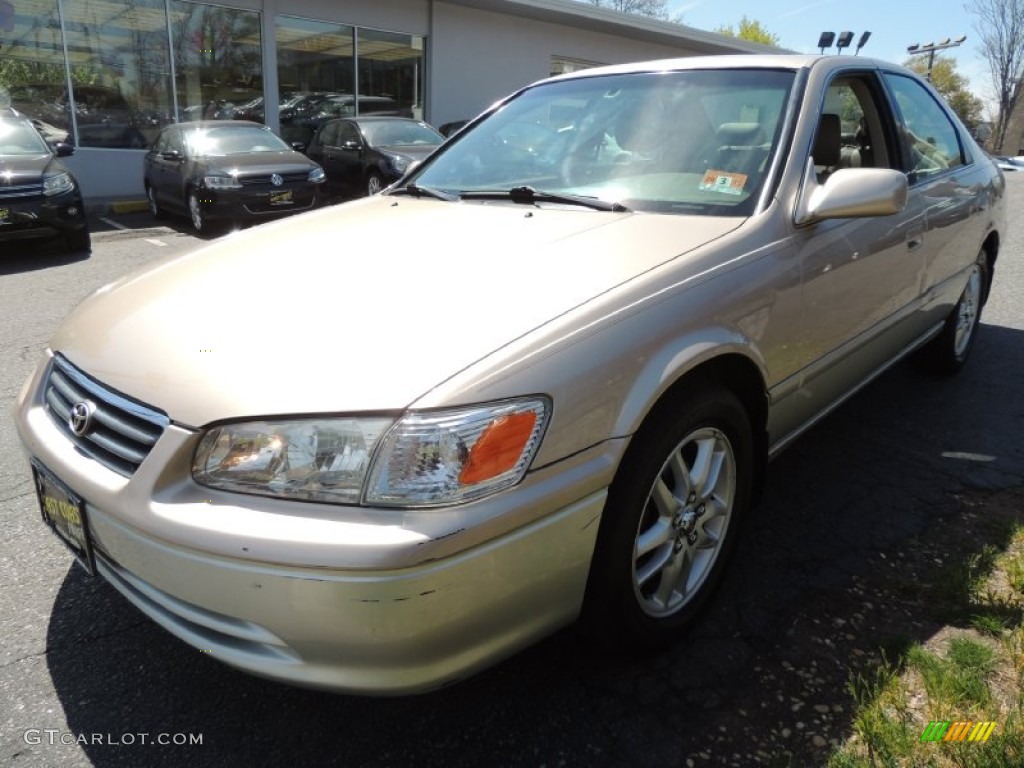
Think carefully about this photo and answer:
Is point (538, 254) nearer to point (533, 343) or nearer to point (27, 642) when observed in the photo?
point (533, 343)

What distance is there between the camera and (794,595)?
8.14 ft

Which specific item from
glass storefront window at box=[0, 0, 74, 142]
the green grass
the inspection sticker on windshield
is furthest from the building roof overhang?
the green grass

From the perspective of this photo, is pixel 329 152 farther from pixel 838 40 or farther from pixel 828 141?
pixel 838 40

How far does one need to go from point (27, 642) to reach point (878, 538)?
2795 millimetres

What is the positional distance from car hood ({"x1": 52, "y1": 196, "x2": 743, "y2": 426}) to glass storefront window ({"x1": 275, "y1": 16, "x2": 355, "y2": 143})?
1357 cm

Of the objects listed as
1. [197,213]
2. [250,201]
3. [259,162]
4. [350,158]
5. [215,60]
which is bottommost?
[197,213]

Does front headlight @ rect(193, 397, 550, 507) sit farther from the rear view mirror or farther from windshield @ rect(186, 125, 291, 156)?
windshield @ rect(186, 125, 291, 156)

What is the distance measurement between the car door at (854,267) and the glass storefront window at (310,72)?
13590 millimetres

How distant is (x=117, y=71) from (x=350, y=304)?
1370cm

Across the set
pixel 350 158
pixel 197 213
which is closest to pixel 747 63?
pixel 197 213

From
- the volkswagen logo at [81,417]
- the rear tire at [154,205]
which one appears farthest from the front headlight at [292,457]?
the rear tire at [154,205]

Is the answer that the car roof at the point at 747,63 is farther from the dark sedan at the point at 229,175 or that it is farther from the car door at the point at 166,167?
the car door at the point at 166,167

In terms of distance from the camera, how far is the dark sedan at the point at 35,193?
7.68 meters

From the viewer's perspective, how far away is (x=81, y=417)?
1895 millimetres
